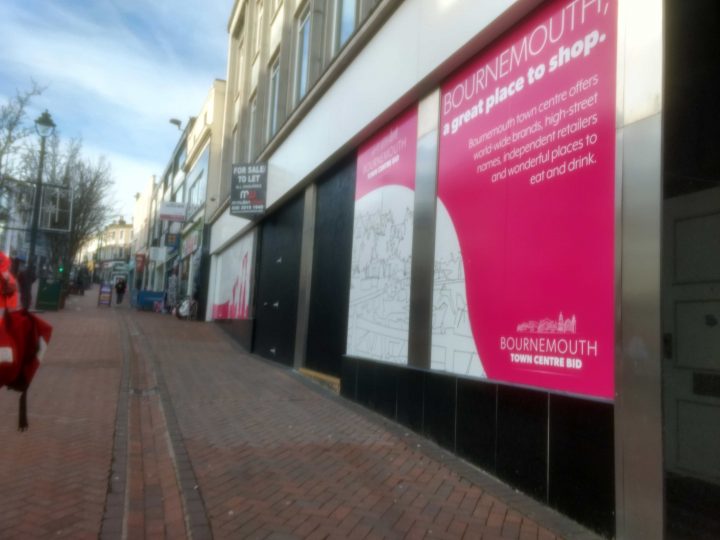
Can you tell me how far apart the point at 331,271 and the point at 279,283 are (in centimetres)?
351

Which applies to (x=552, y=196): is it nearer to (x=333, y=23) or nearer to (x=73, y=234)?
(x=333, y=23)

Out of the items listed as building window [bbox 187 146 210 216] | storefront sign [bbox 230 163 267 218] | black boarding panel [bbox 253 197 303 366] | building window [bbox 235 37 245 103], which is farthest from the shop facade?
building window [bbox 187 146 210 216]

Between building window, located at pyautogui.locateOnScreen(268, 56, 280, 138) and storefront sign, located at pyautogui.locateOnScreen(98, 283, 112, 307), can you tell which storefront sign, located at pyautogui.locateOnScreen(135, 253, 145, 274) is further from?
building window, located at pyautogui.locateOnScreen(268, 56, 280, 138)

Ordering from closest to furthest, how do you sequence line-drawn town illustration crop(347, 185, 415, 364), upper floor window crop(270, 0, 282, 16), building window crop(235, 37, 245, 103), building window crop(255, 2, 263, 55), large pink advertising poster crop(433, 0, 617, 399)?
large pink advertising poster crop(433, 0, 617, 399) → line-drawn town illustration crop(347, 185, 415, 364) → upper floor window crop(270, 0, 282, 16) → building window crop(255, 2, 263, 55) → building window crop(235, 37, 245, 103)

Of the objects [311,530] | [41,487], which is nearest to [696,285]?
[311,530]

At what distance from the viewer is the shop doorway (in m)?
4.40

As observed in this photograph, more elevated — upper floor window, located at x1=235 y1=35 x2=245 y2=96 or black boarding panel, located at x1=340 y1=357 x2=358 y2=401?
upper floor window, located at x1=235 y1=35 x2=245 y2=96

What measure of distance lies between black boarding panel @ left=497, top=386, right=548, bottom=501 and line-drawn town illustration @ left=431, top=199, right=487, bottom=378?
0.63m

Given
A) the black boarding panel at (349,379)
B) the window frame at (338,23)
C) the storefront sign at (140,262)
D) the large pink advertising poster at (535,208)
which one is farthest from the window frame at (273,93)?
the storefront sign at (140,262)

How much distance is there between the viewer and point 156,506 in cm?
473

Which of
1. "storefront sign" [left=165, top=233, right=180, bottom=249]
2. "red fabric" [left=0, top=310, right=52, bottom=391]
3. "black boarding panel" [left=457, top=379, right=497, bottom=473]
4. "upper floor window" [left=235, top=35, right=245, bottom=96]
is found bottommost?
"black boarding panel" [left=457, top=379, right=497, bottom=473]

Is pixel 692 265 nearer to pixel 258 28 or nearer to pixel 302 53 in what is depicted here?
pixel 302 53

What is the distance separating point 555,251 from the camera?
17.0 feet

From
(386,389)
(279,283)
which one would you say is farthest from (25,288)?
(279,283)
